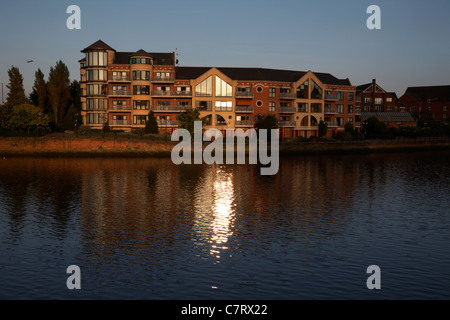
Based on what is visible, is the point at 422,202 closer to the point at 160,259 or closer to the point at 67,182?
the point at 160,259

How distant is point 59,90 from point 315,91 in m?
56.0

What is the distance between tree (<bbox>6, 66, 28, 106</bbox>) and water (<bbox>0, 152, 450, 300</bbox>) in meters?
54.9

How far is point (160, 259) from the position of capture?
22141 millimetres

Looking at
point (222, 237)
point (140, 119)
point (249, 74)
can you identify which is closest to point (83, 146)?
point (140, 119)

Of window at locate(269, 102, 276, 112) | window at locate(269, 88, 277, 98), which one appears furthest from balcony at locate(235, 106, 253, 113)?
window at locate(269, 88, 277, 98)

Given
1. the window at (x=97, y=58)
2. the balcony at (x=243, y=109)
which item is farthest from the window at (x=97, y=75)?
the balcony at (x=243, y=109)

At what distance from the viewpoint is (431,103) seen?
161 metres

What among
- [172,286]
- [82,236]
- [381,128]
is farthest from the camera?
[381,128]

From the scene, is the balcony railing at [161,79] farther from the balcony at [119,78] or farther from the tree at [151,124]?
the tree at [151,124]

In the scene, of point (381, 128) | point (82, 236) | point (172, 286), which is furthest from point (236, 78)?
point (172, 286)

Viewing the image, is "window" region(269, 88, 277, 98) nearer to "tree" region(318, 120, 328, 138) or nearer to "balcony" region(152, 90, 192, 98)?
"tree" region(318, 120, 328, 138)
